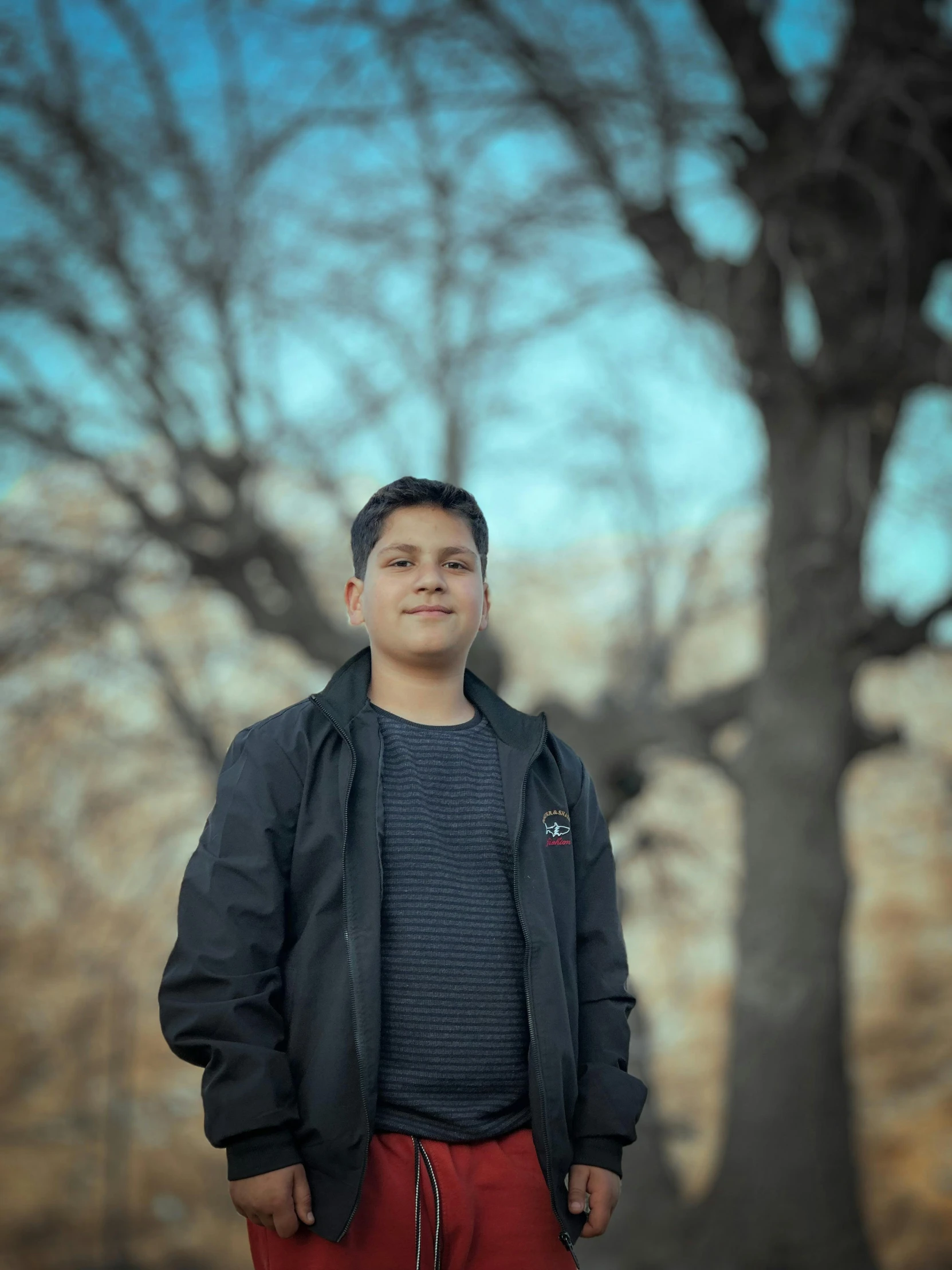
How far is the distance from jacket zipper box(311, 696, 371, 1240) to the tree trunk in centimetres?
360

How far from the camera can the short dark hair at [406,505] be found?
5.62 feet

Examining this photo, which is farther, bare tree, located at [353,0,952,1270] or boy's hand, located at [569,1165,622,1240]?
bare tree, located at [353,0,952,1270]

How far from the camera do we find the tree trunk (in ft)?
14.9

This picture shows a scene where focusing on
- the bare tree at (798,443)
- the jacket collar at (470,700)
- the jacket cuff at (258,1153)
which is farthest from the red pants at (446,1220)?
the bare tree at (798,443)

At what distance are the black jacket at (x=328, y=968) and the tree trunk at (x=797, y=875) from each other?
333cm

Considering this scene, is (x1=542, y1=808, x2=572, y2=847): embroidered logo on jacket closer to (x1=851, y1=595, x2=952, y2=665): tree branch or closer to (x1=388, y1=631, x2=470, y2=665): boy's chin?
(x1=388, y1=631, x2=470, y2=665): boy's chin

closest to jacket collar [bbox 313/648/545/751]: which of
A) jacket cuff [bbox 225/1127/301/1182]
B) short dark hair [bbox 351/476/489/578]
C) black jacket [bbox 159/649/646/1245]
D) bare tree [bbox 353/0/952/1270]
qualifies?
black jacket [bbox 159/649/646/1245]

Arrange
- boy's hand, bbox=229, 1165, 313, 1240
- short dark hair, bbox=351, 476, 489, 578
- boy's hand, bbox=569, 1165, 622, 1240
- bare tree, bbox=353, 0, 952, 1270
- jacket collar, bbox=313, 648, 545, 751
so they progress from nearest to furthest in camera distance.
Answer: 1. boy's hand, bbox=229, 1165, 313, 1240
2. boy's hand, bbox=569, 1165, 622, 1240
3. jacket collar, bbox=313, 648, 545, 751
4. short dark hair, bbox=351, 476, 489, 578
5. bare tree, bbox=353, 0, 952, 1270

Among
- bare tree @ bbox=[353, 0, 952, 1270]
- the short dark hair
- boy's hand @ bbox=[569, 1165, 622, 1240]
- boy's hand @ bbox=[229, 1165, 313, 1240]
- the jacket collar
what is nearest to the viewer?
boy's hand @ bbox=[229, 1165, 313, 1240]

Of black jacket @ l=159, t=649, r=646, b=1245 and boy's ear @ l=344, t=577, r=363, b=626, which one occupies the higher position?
boy's ear @ l=344, t=577, r=363, b=626

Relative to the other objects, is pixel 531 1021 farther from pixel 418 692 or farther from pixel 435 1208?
pixel 418 692

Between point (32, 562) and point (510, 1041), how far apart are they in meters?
4.05

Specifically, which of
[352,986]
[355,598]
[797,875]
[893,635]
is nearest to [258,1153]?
[352,986]

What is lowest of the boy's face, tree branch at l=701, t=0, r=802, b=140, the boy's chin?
the boy's chin
